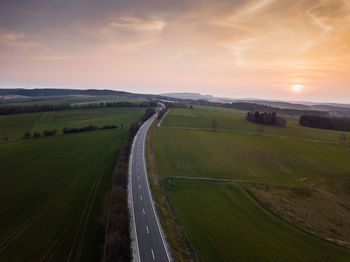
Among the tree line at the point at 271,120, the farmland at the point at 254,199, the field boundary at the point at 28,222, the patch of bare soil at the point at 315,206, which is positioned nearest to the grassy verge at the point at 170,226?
the farmland at the point at 254,199

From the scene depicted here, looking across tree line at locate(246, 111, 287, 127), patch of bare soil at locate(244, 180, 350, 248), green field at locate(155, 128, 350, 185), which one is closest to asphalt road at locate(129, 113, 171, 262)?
green field at locate(155, 128, 350, 185)

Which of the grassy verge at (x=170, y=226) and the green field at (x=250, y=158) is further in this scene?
the green field at (x=250, y=158)

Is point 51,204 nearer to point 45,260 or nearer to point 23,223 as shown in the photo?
point 23,223

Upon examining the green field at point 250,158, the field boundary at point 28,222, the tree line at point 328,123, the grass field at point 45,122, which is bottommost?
the field boundary at point 28,222

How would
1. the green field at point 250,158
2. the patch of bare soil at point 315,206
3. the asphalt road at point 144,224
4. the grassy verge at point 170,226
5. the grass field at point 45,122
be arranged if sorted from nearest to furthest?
the asphalt road at point 144,224 → the grassy verge at point 170,226 → the patch of bare soil at point 315,206 → the green field at point 250,158 → the grass field at point 45,122

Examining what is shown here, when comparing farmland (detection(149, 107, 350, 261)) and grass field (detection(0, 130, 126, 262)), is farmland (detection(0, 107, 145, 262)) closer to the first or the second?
grass field (detection(0, 130, 126, 262))

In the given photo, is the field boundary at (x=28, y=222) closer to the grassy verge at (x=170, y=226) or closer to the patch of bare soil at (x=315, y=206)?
the grassy verge at (x=170, y=226)

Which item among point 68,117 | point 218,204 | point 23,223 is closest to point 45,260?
point 23,223
